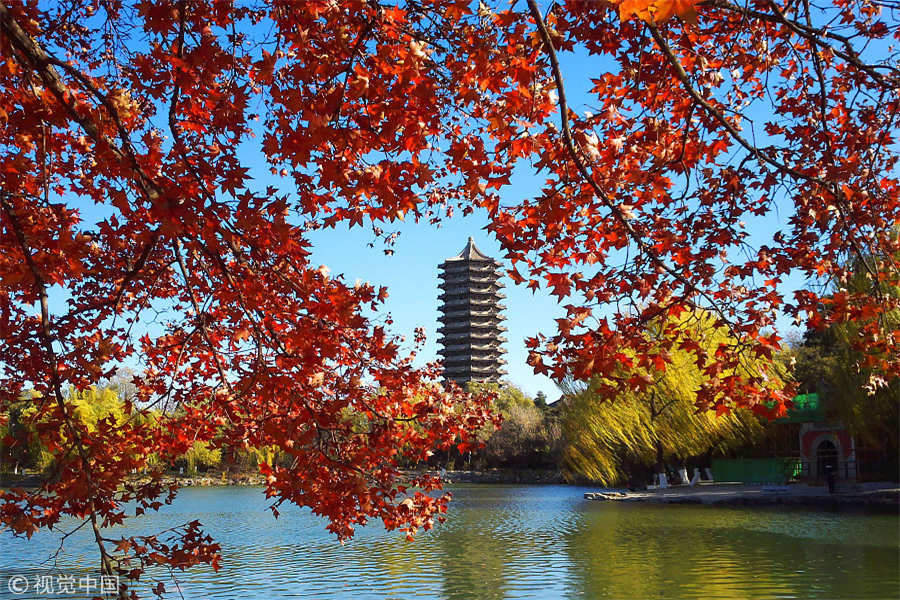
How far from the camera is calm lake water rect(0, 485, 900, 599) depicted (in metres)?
7.80

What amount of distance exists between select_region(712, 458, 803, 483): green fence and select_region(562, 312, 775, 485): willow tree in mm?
691

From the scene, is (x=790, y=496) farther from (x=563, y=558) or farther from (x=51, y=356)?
(x=51, y=356)

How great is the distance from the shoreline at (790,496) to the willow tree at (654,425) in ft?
4.36

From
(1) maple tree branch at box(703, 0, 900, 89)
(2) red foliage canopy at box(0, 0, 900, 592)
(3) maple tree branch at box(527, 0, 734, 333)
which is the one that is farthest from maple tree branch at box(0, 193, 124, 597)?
(1) maple tree branch at box(703, 0, 900, 89)

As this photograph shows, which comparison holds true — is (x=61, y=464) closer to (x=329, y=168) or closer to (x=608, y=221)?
(x=329, y=168)

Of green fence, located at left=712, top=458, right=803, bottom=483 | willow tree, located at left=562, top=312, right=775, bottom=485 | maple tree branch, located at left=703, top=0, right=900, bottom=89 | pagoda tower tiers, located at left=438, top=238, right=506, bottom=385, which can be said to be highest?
pagoda tower tiers, located at left=438, top=238, right=506, bottom=385

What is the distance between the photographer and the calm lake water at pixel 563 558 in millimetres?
7805

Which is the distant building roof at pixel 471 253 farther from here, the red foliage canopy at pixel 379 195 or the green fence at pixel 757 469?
the red foliage canopy at pixel 379 195

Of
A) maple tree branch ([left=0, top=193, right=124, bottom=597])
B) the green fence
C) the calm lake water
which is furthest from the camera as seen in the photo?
the green fence

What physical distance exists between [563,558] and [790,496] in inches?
316

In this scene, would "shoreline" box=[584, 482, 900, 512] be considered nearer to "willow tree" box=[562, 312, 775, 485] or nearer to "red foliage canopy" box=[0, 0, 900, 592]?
"willow tree" box=[562, 312, 775, 485]

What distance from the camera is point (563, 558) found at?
9797mm

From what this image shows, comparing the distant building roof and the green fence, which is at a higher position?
the distant building roof

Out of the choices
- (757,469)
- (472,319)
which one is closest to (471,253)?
(472,319)
